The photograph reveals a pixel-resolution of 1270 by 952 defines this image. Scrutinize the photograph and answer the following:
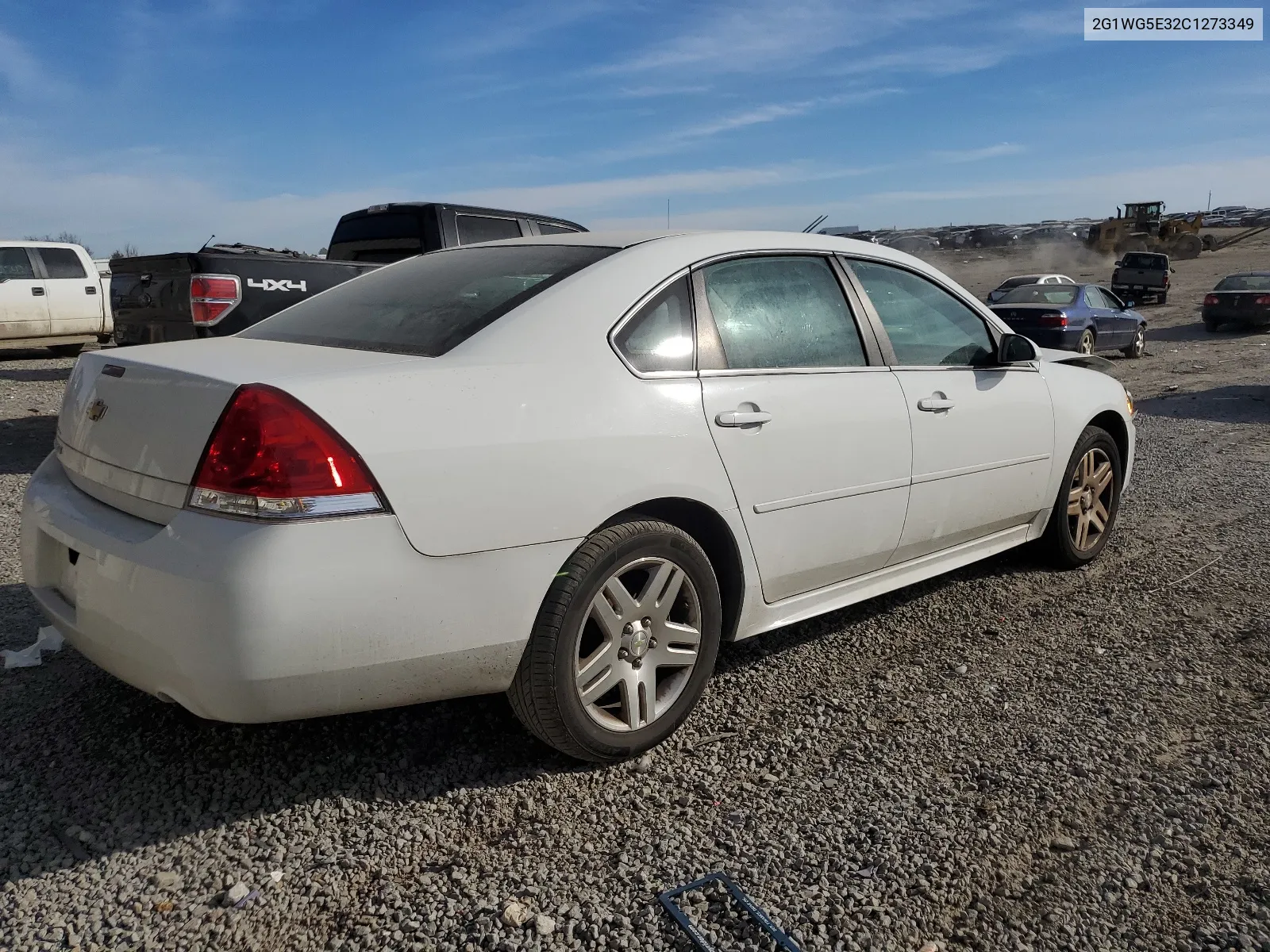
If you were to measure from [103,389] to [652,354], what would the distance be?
1536mm

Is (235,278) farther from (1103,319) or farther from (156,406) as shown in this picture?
(1103,319)

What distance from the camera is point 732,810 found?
8.83 feet

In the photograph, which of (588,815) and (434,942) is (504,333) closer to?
(588,815)

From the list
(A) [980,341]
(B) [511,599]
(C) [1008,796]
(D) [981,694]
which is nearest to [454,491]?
(B) [511,599]

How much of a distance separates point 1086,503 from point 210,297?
5530mm

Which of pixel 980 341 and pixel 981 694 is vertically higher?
pixel 980 341

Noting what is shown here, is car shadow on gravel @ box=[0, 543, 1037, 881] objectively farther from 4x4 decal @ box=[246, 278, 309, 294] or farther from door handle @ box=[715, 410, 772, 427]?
4x4 decal @ box=[246, 278, 309, 294]

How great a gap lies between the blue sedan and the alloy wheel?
39.2 feet

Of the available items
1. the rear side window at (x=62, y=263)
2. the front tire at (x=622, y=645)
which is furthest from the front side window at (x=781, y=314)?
the rear side window at (x=62, y=263)

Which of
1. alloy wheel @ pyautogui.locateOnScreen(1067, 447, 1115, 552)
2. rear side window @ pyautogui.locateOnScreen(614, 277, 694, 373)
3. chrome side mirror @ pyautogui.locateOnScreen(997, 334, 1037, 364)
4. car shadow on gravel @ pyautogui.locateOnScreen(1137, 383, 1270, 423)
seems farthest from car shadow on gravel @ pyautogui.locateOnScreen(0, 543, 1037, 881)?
car shadow on gravel @ pyautogui.locateOnScreen(1137, 383, 1270, 423)

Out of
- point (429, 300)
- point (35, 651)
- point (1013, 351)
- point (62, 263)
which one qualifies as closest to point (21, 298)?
point (62, 263)

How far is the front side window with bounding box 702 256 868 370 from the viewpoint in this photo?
10.6 feet

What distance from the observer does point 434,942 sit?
7.07 feet

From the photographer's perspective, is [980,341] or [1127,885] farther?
[980,341]
